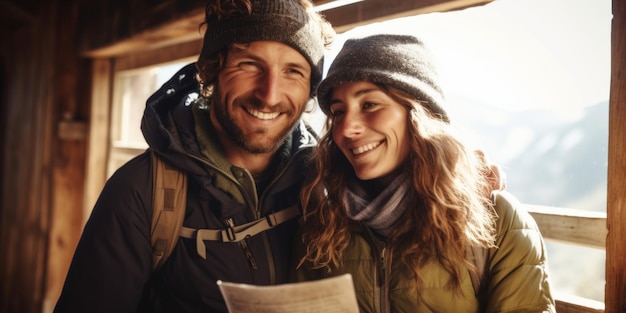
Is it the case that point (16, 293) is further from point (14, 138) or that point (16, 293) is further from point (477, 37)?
point (477, 37)

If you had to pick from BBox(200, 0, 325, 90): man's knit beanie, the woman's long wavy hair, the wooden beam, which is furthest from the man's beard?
the wooden beam

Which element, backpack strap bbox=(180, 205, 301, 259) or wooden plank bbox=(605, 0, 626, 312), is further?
backpack strap bbox=(180, 205, 301, 259)

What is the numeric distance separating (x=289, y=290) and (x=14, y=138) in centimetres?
504

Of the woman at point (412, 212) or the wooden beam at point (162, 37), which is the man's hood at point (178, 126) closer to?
the woman at point (412, 212)

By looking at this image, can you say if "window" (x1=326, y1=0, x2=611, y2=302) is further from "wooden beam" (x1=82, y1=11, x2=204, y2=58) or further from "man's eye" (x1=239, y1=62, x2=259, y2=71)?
"wooden beam" (x1=82, y1=11, x2=204, y2=58)

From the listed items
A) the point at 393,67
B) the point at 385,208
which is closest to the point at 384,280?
the point at 385,208

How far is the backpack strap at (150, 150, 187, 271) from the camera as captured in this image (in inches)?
71.7

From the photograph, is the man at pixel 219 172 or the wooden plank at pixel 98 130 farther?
the wooden plank at pixel 98 130

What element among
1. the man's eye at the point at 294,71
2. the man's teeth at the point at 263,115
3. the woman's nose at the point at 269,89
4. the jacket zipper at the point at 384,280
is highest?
the man's eye at the point at 294,71

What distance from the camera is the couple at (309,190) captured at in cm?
157

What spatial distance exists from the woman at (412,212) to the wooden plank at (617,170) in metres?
0.21

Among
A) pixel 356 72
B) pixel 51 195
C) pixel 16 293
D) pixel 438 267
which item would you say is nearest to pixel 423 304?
pixel 438 267

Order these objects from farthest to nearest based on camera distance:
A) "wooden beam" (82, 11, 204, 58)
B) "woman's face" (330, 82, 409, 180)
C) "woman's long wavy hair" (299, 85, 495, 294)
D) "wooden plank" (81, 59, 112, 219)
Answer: "wooden plank" (81, 59, 112, 219) → "wooden beam" (82, 11, 204, 58) → "woman's face" (330, 82, 409, 180) → "woman's long wavy hair" (299, 85, 495, 294)

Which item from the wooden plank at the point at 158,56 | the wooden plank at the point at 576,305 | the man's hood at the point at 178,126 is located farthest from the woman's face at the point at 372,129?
the wooden plank at the point at 158,56
